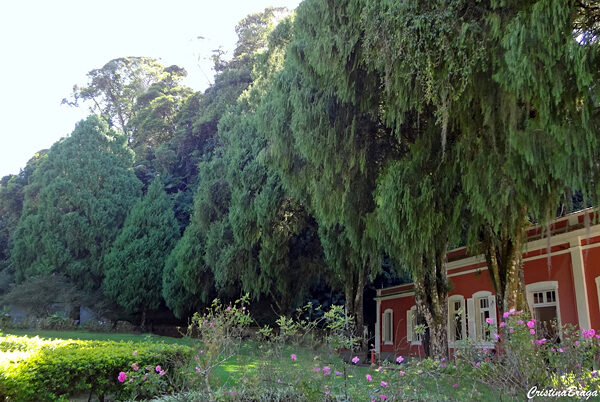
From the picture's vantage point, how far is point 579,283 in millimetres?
8805

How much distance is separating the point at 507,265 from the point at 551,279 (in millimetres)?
2218

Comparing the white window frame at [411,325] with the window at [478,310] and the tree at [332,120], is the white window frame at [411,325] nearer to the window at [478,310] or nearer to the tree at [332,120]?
the window at [478,310]

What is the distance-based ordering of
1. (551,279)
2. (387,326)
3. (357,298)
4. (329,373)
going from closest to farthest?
(329,373) < (551,279) < (357,298) < (387,326)

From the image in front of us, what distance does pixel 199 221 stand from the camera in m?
17.7

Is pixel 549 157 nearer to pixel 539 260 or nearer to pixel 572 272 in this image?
pixel 572 272

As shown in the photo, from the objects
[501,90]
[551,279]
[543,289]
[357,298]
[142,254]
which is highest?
[501,90]

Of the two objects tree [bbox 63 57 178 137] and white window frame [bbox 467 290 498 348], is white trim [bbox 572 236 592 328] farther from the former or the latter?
tree [bbox 63 57 178 137]

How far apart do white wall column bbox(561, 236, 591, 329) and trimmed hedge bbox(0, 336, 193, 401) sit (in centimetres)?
737

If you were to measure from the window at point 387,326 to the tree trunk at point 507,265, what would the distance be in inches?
338

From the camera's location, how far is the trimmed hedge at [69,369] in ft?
15.8

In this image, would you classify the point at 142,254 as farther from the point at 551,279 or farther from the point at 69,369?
the point at 551,279

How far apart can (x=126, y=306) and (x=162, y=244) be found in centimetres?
334

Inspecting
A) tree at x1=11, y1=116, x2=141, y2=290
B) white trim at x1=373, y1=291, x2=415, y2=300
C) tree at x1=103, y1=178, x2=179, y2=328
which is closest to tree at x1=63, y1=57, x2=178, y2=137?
tree at x1=11, y1=116, x2=141, y2=290

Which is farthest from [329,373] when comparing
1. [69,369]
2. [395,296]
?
[395,296]
